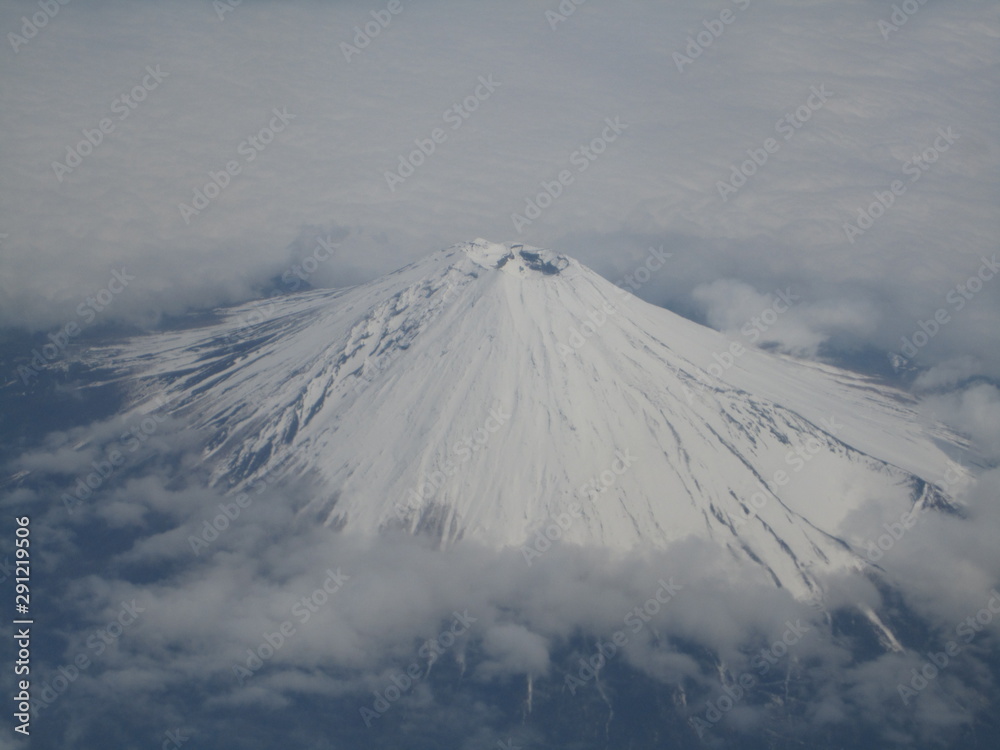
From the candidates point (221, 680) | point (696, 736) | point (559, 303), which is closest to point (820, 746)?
point (696, 736)

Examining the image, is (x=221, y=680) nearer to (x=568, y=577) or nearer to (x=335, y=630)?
(x=335, y=630)

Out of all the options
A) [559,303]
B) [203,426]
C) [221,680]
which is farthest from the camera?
[203,426]
